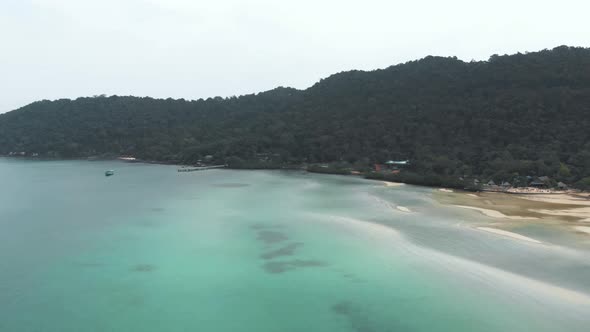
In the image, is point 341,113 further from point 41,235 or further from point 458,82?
point 41,235

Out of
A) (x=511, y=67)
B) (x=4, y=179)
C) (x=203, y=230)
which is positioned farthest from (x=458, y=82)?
(x=4, y=179)

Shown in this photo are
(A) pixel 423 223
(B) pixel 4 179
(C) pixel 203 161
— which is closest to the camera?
(A) pixel 423 223

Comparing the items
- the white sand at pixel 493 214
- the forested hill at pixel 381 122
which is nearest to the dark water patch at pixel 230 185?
the forested hill at pixel 381 122

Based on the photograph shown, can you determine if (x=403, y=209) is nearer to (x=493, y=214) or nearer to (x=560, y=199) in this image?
(x=493, y=214)

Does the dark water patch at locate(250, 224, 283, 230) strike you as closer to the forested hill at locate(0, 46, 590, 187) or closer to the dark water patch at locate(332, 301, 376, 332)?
the dark water patch at locate(332, 301, 376, 332)

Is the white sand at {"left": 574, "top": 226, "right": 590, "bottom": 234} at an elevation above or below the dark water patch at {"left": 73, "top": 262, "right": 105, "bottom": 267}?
above

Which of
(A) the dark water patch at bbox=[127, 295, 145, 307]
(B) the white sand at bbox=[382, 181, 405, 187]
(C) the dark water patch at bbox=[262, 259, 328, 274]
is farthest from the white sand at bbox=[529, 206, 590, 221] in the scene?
(A) the dark water patch at bbox=[127, 295, 145, 307]
